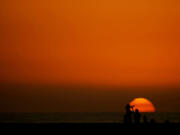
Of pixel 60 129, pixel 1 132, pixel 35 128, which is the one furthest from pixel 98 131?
pixel 1 132

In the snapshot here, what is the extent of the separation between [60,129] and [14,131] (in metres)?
2.96

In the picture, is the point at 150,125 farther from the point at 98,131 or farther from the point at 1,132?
the point at 1,132

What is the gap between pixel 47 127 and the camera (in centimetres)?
2564

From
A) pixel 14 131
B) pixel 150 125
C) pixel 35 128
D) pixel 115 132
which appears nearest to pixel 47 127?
pixel 35 128

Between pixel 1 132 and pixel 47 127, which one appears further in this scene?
pixel 47 127

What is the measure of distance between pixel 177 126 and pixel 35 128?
9.35m

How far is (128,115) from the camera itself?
2600cm

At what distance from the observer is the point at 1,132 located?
2325 cm

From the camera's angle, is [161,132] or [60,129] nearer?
[161,132]

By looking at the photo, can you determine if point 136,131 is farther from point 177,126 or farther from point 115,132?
point 177,126

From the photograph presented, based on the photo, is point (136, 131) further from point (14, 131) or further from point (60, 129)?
point (14, 131)

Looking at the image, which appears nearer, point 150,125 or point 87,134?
point 87,134

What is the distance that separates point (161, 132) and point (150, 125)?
217 centimetres

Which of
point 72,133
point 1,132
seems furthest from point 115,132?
point 1,132
